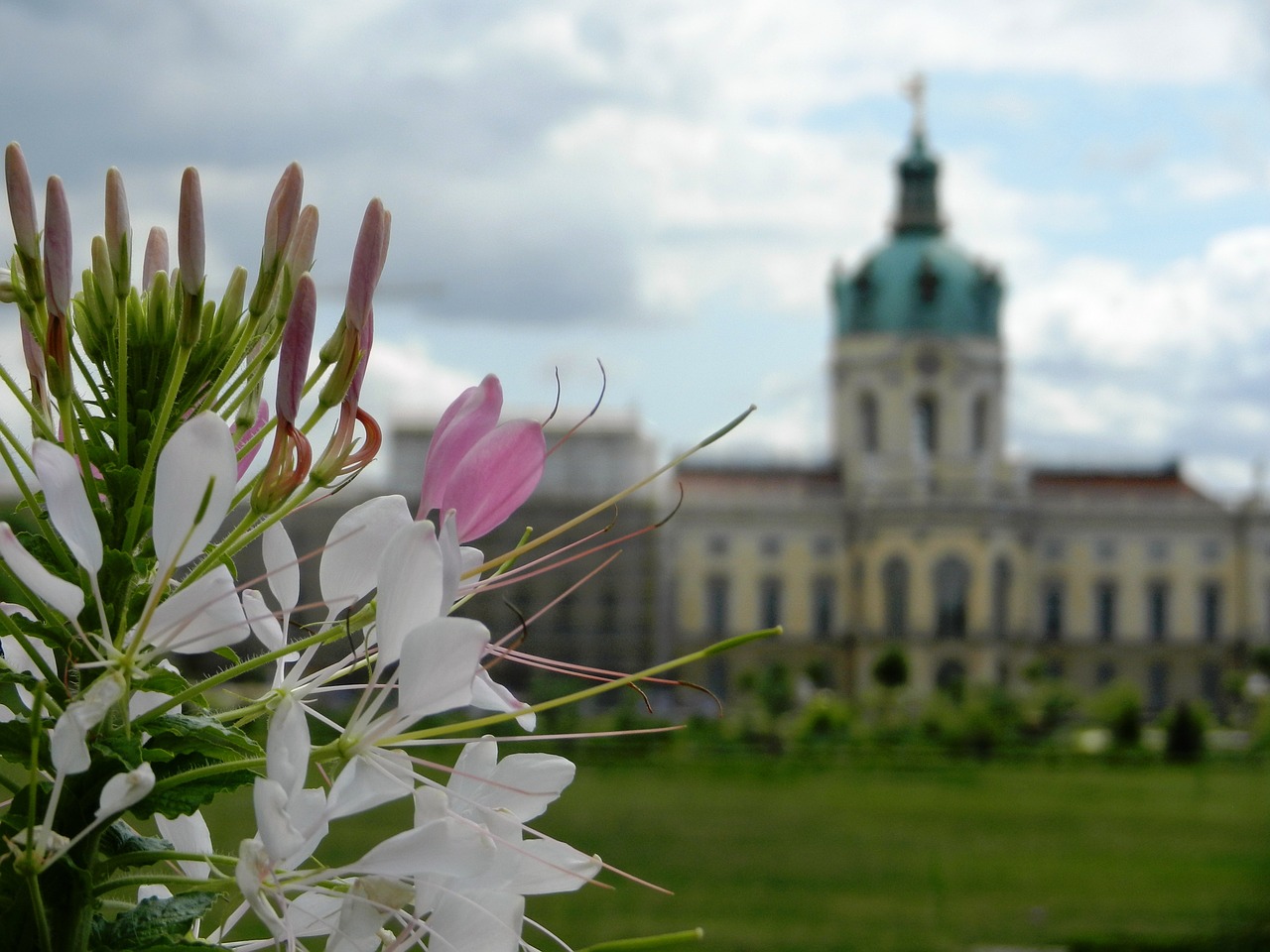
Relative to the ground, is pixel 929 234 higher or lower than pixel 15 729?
higher

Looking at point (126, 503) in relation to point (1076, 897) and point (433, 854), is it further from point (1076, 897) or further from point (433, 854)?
point (1076, 897)

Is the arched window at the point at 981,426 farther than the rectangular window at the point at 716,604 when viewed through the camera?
Yes

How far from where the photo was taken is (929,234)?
46438 millimetres

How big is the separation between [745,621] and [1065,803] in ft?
86.2

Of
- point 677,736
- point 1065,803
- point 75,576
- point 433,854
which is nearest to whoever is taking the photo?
point 433,854

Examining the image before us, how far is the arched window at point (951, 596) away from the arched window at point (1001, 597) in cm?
97

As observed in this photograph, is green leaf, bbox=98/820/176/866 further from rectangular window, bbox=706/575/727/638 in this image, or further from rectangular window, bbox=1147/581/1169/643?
rectangular window, bbox=1147/581/1169/643

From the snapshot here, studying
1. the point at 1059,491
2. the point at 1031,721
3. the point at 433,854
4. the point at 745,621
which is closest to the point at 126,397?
the point at 433,854

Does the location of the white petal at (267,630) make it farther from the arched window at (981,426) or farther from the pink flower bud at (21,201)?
the arched window at (981,426)

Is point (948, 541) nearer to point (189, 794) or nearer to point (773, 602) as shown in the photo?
point (773, 602)

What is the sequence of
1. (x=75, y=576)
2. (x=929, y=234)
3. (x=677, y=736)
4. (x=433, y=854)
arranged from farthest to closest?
(x=929, y=234), (x=677, y=736), (x=75, y=576), (x=433, y=854)

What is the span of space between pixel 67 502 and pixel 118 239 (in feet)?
0.60

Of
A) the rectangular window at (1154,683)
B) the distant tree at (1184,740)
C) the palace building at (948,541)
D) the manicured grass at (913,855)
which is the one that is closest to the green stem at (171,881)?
the manicured grass at (913,855)

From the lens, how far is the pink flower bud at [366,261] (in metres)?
0.77
